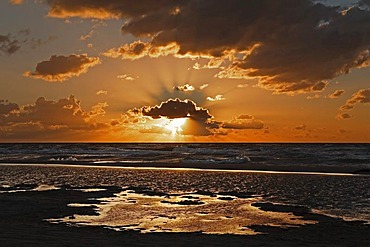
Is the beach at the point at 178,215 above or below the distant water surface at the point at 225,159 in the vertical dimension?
below

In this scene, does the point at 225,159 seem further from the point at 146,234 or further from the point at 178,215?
the point at 146,234

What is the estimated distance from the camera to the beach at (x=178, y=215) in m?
13.0

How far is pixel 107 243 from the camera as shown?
40.0 feet

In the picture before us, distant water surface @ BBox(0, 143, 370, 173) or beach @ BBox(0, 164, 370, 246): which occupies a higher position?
distant water surface @ BBox(0, 143, 370, 173)

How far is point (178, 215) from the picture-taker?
1755 centimetres

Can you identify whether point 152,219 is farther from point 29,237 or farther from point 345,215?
point 345,215

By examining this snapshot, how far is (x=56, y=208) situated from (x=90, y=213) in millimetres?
1974

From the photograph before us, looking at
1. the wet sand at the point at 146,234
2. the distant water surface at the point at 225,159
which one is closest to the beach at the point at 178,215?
the wet sand at the point at 146,234

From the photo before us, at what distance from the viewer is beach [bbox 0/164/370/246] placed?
13.0 meters

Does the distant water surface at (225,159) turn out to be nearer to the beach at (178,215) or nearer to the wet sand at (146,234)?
the beach at (178,215)

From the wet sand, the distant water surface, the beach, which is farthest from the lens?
the distant water surface

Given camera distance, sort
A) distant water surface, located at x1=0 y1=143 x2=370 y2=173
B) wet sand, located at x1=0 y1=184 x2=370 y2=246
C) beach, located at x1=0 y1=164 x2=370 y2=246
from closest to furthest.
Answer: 1. wet sand, located at x1=0 y1=184 x2=370 y2=246
2. beach, located at x1=0 y1=164 x2=370 y2=246
3. distant water surface, located at x1=0 y1=143 x2=370 y2=173

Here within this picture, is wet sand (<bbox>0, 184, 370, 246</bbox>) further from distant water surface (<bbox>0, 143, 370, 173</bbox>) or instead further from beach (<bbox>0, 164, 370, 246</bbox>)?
distant water surface (<bbox>0, 143, 370, 173</bbox>)

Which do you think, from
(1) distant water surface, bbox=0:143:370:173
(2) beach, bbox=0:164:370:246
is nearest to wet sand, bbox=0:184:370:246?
(2) beach, bbox=0:164:370:246
